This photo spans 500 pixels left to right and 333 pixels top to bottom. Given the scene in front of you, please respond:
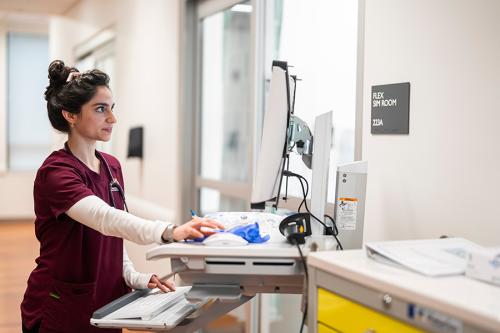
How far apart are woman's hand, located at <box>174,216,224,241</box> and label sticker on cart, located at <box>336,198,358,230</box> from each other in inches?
15.0

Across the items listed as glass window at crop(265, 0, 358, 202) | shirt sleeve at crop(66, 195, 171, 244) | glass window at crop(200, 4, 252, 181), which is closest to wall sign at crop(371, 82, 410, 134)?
glass window at crop(265, 0, 358, 202)

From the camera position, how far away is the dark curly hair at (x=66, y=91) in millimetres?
1859

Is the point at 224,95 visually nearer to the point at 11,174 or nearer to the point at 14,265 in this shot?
the point at 14,265

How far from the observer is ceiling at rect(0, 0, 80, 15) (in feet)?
21.6

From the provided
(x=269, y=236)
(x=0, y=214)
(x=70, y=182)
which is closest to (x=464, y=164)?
(x=269, y=236)

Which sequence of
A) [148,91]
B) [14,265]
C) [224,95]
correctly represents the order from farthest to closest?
[14,265], [148,91], [224,95]

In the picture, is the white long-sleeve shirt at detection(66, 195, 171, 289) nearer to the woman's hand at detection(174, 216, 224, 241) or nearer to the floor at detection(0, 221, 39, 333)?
the woman's hand at detection(174, 216, 224, 241)

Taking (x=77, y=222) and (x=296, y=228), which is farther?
(x=77, y=222)

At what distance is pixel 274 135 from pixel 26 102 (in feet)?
26.6

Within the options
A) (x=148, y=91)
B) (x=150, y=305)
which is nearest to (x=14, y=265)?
(x=148, y=91)

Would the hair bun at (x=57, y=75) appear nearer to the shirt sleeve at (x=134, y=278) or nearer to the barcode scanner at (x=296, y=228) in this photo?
the shirt sleeve at (x=134, y=278)

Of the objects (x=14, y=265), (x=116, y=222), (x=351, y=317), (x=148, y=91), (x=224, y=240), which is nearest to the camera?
(x=351, y=317)

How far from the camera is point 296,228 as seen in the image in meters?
1.49

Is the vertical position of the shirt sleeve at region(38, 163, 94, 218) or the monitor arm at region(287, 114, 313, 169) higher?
the monitor arm at region(287, 114, 313, 169)
